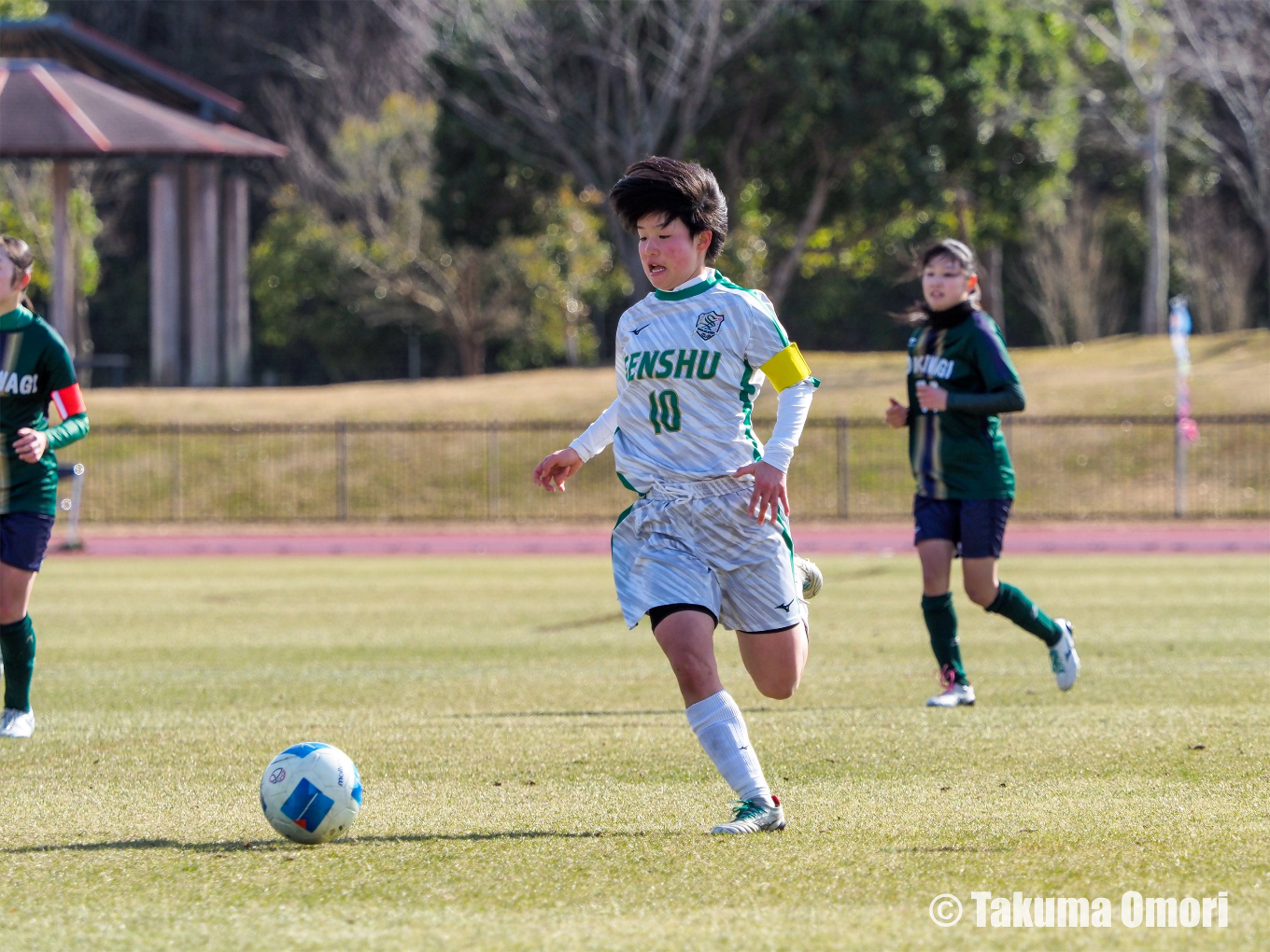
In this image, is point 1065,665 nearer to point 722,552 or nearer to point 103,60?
point 722,552

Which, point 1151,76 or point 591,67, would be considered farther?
point 1151,76

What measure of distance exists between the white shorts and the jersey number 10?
0.19 meters

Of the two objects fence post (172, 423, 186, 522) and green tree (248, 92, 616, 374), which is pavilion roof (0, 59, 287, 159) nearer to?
fence post (172, 423, 186, 522)

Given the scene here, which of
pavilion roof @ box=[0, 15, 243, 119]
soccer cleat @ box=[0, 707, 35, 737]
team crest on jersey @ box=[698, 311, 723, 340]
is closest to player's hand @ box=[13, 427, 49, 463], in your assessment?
soccer cleat @ box=[0, 707, 35, 737]

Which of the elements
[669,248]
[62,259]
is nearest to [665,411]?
[669,248]

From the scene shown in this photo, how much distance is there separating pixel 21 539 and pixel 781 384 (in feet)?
12.4

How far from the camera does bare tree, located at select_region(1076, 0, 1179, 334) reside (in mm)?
38969

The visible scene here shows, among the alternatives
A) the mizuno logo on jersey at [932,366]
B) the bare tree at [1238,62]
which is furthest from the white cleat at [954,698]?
the bare tree at [1238,62]

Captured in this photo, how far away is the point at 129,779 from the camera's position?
6336mm

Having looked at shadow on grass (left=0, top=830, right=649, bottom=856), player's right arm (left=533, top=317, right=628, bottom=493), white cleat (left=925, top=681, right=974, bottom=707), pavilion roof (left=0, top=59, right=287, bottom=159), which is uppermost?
pavilion roof (left=0, top=59, right=287, bottom=159)

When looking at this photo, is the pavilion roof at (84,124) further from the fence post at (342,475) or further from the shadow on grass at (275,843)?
the shadow on grass at (275,843)

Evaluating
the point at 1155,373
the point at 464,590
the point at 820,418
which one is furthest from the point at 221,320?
the point at 464,590

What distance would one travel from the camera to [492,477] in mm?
29406

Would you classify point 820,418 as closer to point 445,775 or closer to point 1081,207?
point 1081,207
